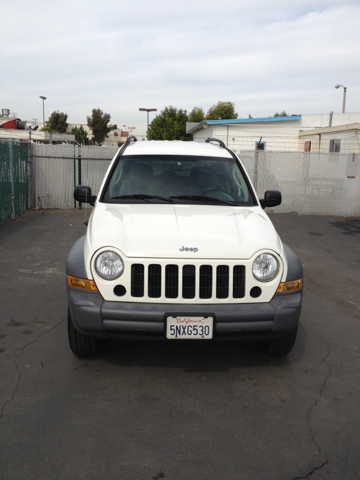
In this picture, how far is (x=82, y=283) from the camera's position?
339cm

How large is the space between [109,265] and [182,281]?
570 millimetres

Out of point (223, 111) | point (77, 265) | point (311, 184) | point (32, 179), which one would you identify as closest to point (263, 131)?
point (311, 184)

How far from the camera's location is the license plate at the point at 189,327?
10.6 feet

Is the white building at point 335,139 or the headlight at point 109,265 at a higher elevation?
the white building at point 335,139

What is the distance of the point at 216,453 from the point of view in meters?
2.66

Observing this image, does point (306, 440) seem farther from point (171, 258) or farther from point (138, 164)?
point (138, 164)

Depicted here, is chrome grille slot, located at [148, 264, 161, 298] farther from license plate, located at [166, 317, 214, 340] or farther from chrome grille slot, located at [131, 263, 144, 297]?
license plate, located at [166, 317, 214, 340]

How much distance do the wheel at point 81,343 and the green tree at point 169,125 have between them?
163ft

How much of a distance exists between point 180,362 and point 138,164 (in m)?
2.16

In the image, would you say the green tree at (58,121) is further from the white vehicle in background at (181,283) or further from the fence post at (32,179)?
the white vehicle in background at (181,283)

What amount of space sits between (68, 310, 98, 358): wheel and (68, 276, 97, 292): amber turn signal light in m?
0.34

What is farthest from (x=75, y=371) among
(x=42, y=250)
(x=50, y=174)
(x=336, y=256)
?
(x=50, y=174)

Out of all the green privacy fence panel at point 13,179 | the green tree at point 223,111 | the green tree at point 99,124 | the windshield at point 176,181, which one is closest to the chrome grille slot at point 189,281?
the windshield at point 176,181

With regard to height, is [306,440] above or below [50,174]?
below
